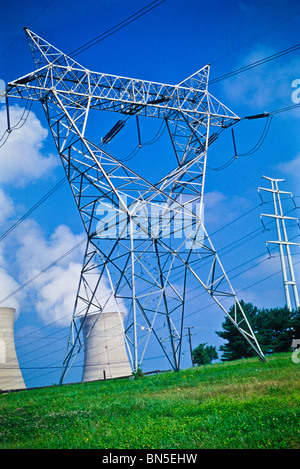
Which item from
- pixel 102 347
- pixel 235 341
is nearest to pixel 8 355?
pixel 102 347

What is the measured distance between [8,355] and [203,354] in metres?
34.6

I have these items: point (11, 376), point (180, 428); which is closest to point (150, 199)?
point (180, 428)

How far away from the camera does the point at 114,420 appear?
9133 millimetres

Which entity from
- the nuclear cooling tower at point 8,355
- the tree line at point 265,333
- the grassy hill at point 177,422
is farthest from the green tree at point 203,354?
the grassy hill at point 177,422

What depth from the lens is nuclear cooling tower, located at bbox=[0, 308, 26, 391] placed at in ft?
117

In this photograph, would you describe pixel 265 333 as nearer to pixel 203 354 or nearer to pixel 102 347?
pixel 102 347

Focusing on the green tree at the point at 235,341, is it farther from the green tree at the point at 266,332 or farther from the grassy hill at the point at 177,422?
the grassy hill at the point at 177,422

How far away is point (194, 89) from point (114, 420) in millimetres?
19693

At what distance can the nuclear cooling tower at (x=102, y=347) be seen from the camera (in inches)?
1603

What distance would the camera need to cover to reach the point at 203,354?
64250mm

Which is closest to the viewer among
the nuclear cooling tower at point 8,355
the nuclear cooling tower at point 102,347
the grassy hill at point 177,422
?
the grassy hill at point 177,422

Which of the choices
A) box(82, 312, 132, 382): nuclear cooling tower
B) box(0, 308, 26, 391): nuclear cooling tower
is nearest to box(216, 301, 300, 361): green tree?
box(82, 312, 132, 382): nuclear cooling tower

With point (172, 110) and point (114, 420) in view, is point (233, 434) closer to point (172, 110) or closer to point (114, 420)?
point (114, 420)

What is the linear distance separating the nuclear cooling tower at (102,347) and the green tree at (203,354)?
80.1 ft
